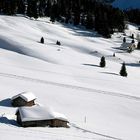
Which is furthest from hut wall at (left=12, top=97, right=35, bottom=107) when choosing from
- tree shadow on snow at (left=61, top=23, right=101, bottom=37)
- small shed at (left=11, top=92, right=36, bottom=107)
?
tree shadow on snow at (left=61, top=23, right=101, bottom=37)

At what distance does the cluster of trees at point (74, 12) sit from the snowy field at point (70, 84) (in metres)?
16.5

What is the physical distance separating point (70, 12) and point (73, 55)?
6226 cm

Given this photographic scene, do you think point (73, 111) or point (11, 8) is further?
point (11, 8)

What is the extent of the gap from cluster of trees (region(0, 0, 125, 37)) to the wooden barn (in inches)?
3909

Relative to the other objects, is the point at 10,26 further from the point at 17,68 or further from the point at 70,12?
the point at 17,68

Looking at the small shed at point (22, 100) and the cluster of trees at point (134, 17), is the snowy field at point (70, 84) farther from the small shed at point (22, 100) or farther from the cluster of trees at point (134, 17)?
the cluster of trees at point (134, 17)

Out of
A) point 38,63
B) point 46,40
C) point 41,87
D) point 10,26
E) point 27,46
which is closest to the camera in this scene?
point 41,87

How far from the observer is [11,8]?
469 feet

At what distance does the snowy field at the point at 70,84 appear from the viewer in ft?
148

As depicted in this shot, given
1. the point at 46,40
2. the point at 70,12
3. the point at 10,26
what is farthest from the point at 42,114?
the point at 70,12

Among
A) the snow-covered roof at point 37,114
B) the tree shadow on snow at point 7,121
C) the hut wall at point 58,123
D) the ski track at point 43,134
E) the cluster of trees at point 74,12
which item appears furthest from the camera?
the cluster of trees at point 74,12

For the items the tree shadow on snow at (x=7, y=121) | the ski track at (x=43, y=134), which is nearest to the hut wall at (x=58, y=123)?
the ski track at (x=43, y=134)

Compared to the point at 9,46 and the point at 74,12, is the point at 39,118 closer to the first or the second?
the point at 9,46

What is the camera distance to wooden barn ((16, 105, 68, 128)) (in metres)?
43.5
